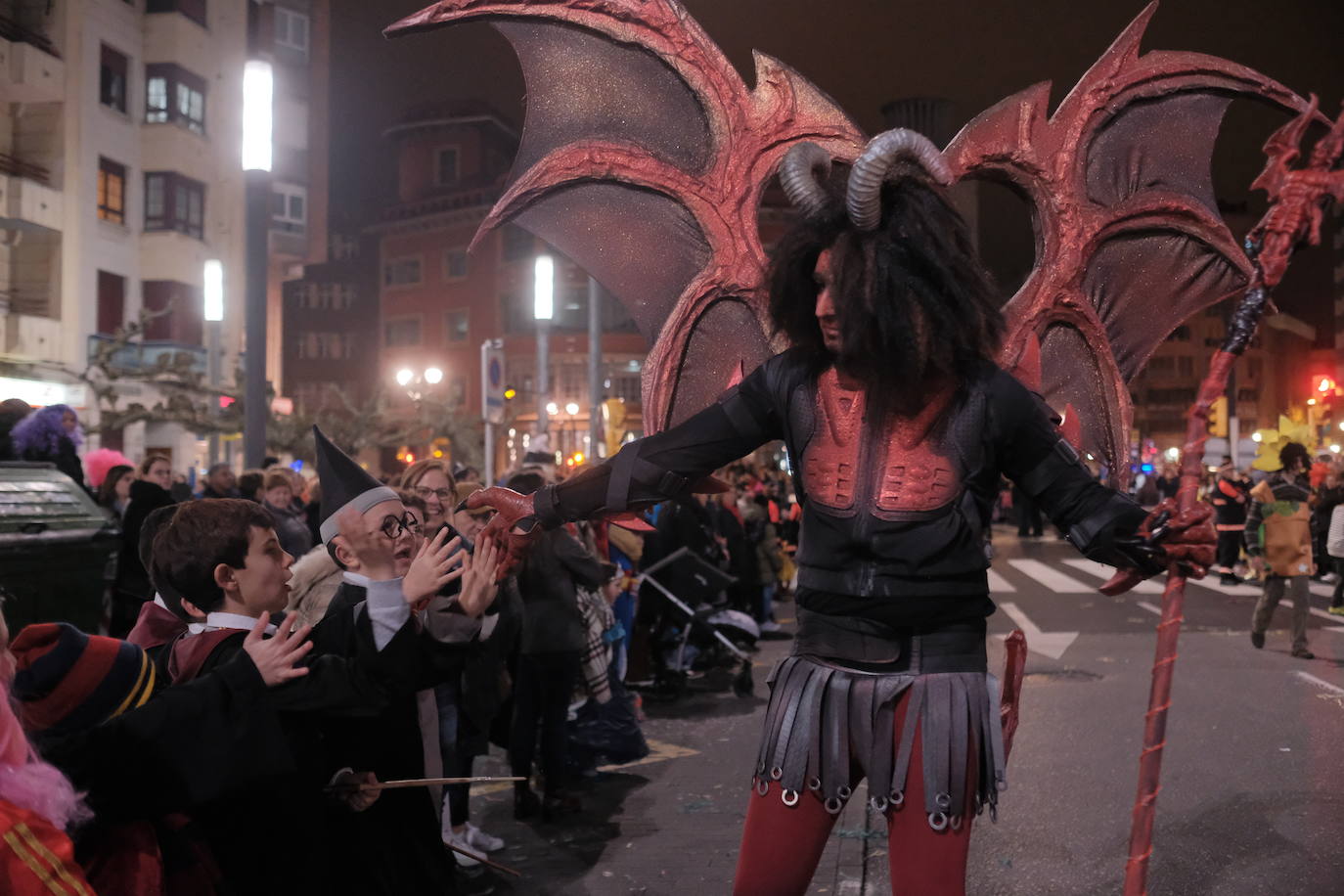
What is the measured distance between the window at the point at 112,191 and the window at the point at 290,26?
20.6 meters

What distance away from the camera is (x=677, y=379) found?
408 cm

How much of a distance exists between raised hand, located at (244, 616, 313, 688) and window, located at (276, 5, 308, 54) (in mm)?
47093

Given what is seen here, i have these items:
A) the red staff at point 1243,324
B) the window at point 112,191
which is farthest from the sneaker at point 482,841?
the window at point 112,191

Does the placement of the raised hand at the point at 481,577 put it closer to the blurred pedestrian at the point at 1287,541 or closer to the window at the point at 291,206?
the blurred pedestrian at the point at 1287,541

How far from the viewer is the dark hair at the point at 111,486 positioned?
923cm

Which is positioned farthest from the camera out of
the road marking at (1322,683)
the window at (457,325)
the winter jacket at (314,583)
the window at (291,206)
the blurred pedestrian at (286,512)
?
the window at (457,325)

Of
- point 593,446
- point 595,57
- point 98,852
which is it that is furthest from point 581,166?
point 593,446

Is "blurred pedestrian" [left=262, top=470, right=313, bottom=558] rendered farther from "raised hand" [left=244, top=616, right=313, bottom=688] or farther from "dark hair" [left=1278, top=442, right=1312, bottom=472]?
"dark hair" [left=1278, top=442, right=1312, bottom=472]

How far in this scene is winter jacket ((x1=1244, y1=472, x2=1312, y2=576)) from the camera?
1094 centimetres

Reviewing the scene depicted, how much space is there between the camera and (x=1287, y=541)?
11.0m

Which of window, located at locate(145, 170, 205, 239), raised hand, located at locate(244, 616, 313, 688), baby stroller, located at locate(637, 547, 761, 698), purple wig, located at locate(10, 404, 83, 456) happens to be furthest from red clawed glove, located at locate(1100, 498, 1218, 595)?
window, located at locate(145, 170, 205, 239)

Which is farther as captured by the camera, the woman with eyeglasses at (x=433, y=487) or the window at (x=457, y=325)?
the window at (x=457, y=325)

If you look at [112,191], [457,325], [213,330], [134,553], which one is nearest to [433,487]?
[134,553]

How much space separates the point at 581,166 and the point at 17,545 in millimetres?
4315
